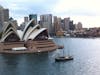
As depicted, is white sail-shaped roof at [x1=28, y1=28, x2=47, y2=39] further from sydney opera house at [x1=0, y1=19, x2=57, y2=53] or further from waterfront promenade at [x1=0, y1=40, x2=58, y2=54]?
waterfront promenade at [x1=0, y1=40, x2=58, y2=54]

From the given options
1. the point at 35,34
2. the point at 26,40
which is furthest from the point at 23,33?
the point at 35,34

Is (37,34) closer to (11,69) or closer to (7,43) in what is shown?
(7,43)

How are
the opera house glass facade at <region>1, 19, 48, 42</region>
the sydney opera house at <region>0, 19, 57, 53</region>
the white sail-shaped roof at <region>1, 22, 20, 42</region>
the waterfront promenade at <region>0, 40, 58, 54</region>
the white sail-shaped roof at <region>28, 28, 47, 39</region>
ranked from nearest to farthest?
the waterfront promenade at <region>0, 40, 58, 54</region>, the sydney opera house at <region>0, 19, 57, 53</region>, the opera house glass facade at <region>1, 19, 48, 42</region>, the white sail-shaped roof at <region>1, 22, 20, 42</region>, the white sail-shaped roof at <region>28, 28, 47, 39</region>

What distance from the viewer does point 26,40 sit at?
87.9 meters

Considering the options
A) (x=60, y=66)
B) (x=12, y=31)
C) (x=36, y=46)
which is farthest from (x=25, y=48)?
(x=60, y=66)

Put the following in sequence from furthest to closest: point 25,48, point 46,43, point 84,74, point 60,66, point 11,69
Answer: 1. point 46,43
2. point 25,48
3. point 60,66
4. point 11,69
5. point 84,74

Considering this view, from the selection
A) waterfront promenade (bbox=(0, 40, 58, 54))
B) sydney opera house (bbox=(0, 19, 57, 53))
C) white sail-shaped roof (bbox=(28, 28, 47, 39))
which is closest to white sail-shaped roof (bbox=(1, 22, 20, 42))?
sydney opera house (bbox=(0, 19, 57, 53))

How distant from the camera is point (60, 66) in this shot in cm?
5366

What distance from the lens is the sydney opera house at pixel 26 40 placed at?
80.2 metres

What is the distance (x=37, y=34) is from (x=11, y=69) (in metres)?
39.1

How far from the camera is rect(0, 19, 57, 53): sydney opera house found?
80.2 m

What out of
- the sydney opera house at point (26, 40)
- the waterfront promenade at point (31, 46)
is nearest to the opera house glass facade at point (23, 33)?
the sydney opera house at point (26, 40)

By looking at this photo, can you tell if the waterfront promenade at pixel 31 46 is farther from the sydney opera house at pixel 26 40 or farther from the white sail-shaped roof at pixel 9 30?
the white sail-shaped roof at pixel 9 30

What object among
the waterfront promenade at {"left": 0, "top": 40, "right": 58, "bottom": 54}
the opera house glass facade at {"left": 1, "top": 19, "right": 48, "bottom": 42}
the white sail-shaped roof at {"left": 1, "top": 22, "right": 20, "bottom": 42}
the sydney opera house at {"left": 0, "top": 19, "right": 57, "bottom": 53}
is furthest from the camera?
the white sail-shaped roof at {"left": 1, "top": 22, "right": 20, "bottom": 42}
